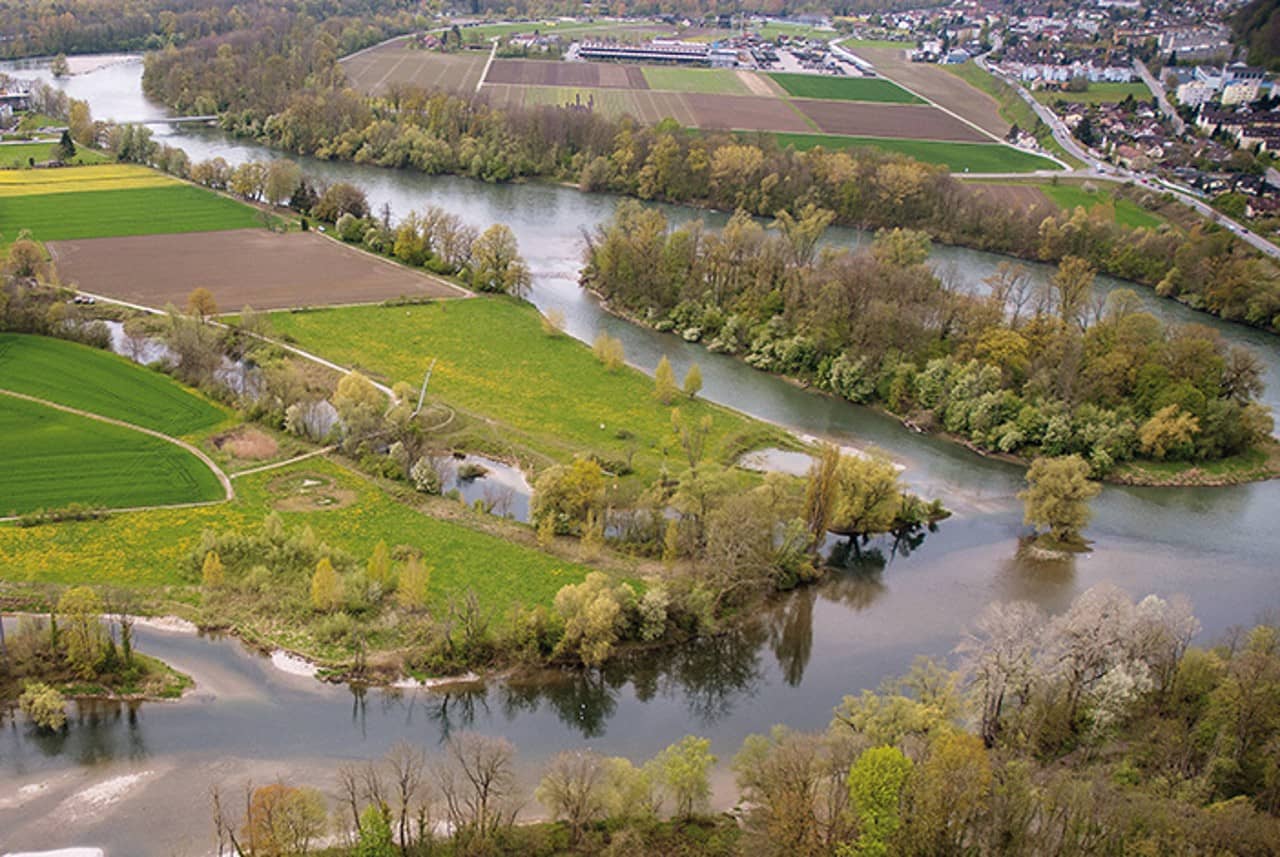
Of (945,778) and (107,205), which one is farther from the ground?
(107,205)

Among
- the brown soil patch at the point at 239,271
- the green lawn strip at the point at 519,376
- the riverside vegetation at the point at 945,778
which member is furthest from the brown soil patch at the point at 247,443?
the riverside vegetation at the point at 945,778

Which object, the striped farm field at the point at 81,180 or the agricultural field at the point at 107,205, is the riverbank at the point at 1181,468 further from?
the striped farm field at the point at 81,180

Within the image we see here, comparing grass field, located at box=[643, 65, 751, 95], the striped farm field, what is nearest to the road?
grass field, located at box=[643, 65, 751, 95]

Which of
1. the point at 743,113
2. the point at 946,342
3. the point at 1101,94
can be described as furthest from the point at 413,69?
the point at 946,342

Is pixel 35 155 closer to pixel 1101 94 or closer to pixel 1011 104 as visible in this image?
pixel 1011 104

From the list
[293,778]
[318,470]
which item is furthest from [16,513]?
[293,778]

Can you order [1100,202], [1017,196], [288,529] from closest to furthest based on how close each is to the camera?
[288,529] < [1100,202] < [1017,196]

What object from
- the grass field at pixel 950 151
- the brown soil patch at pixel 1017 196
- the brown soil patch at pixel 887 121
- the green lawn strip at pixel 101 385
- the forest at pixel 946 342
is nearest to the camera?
the green lawn strip at pixel 101 385

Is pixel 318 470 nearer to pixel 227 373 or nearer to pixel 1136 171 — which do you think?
pixel 227 373
